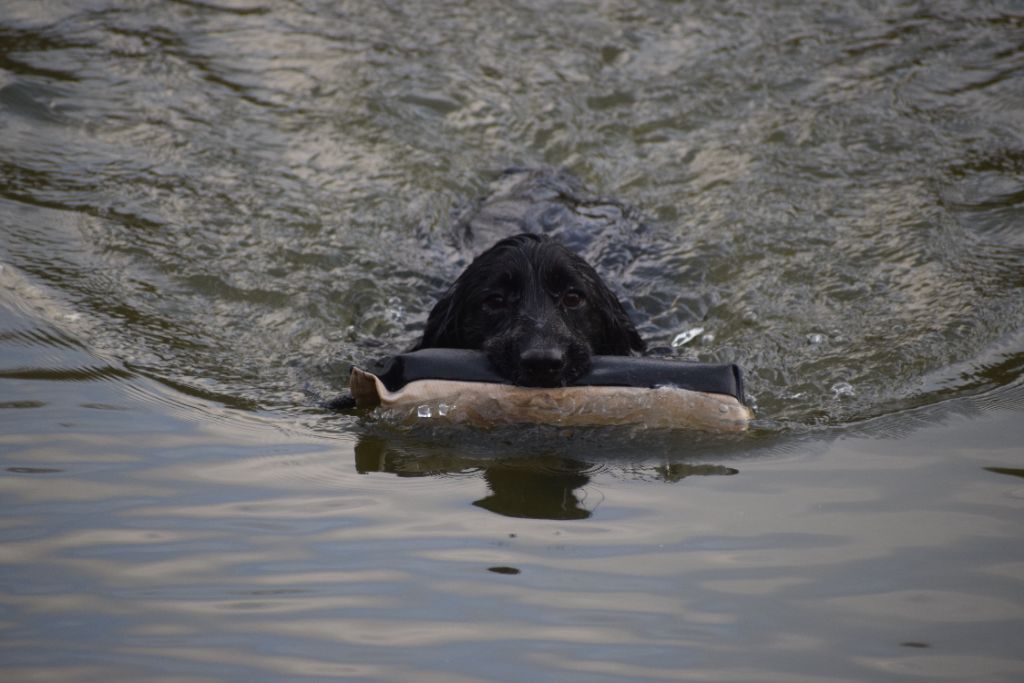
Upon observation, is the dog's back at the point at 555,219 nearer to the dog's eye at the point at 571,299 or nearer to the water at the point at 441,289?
the water at the point at 441,289

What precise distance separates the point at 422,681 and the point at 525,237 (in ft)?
9.31

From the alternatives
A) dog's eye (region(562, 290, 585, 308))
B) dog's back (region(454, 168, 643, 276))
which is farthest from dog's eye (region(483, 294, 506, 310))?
dog's back (region(454, 168, 643, 276))

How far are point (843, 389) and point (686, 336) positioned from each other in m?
1.17

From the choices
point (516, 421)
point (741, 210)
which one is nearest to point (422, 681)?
point (516, 421)

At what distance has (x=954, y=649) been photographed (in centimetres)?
294

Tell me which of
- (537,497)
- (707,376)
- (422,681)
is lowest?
(422,681)

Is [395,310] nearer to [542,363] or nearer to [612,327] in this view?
[612,327]

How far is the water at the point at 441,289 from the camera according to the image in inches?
122

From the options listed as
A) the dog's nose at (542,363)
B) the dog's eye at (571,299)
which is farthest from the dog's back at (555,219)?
the dog's nose at (542,363)

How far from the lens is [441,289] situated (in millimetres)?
6590

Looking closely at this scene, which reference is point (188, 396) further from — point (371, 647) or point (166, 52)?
point (166, 52)

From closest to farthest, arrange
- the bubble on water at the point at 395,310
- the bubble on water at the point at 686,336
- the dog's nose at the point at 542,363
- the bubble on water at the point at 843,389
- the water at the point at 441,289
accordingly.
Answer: the water at the point at 441,289, the dog's nose at the point at 542,363, the bubble on water at the point at 843,389, the bubble on water at the point at 686,336, the bubble on water at the point at 395,310

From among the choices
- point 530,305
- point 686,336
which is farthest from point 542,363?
point 686,336

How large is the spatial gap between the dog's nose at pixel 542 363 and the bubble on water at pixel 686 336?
1.95 m
